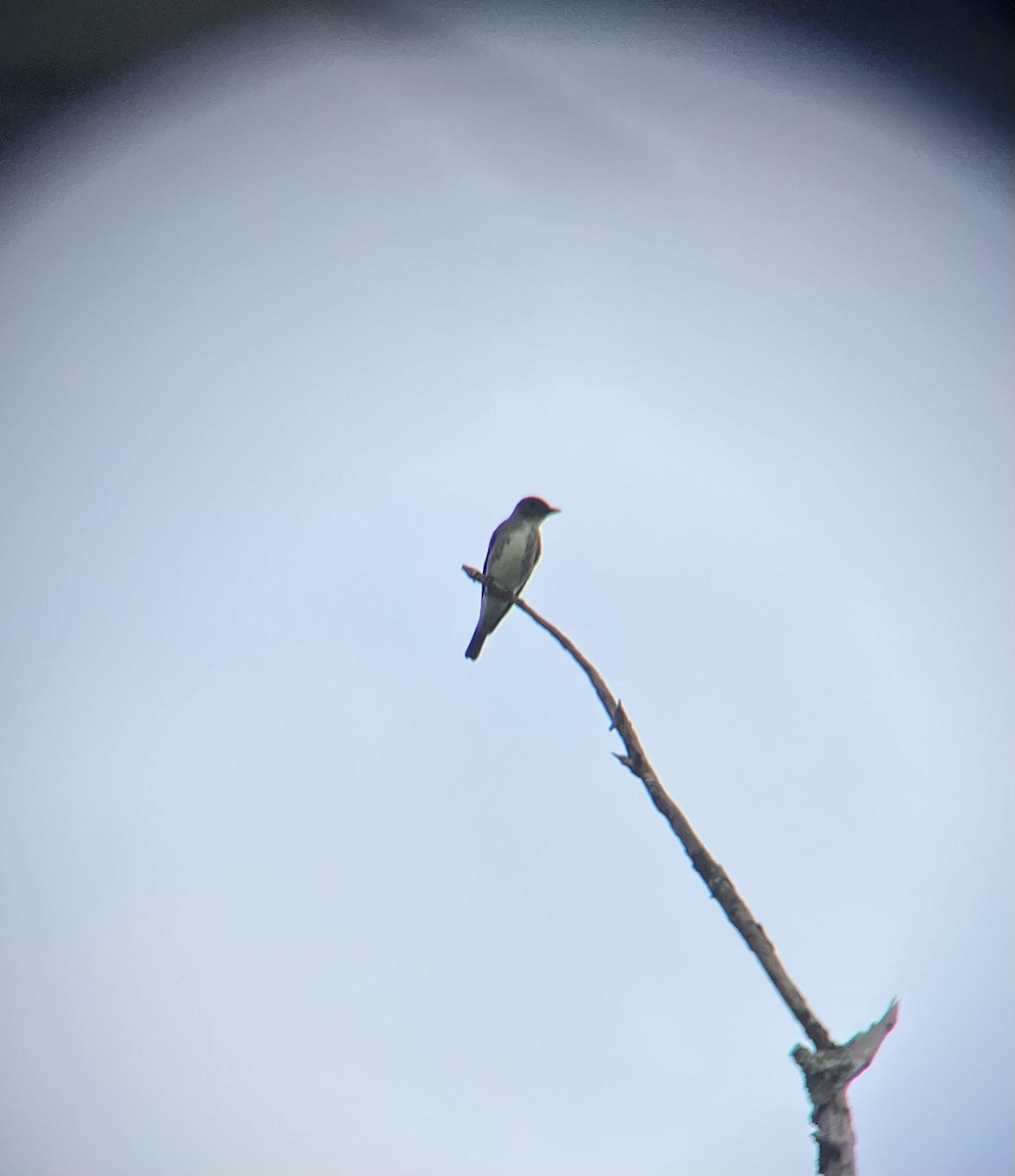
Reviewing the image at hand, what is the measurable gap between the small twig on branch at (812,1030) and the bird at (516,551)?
188 inches

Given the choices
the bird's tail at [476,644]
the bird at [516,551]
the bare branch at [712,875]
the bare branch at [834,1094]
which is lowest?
the bare branch at [834,1094]

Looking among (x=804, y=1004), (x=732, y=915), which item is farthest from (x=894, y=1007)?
(x=732, y=915)

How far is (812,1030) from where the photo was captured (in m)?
2.74

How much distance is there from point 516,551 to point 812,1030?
5.53m

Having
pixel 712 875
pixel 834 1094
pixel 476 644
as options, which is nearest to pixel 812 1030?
pixel 834 1094

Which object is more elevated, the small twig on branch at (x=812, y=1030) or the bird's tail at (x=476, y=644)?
the bird's tail at (x=476, y=644)

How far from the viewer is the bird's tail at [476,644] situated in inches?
304

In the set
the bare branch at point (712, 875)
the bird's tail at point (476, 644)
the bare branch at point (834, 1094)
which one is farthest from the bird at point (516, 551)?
the bare branch at point (834, 1094)

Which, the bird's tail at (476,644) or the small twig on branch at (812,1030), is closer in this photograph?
→ the small twig on branch at (812,1030)

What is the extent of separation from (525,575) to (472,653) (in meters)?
0.87

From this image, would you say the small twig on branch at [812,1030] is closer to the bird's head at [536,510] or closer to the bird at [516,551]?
the bird at [516,551]

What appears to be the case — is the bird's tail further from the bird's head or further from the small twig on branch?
the small twig on branch

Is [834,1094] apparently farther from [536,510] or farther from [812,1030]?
[536,510]

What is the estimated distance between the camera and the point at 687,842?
2.91m
